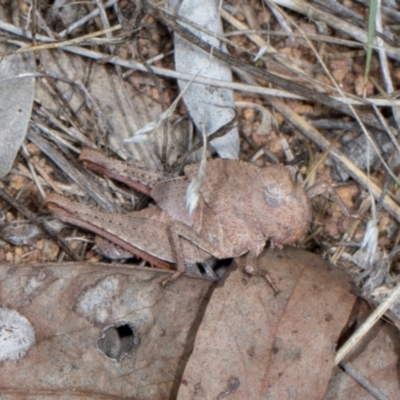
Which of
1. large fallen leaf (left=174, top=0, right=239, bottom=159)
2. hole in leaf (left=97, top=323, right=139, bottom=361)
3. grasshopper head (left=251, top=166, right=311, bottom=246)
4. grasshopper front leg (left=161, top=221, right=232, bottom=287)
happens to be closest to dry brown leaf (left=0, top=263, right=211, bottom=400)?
hole in leaf (left=97, top=323, right=139, bottom=361)

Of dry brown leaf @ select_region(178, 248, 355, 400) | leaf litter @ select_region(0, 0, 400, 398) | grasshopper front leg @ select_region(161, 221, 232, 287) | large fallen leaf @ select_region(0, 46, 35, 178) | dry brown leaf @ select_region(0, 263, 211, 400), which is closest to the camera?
dry brown leaf @ select_region(178, 248, 355, 400)

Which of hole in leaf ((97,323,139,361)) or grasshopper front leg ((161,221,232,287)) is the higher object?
grasshopper front leg ((161,221,232,287))

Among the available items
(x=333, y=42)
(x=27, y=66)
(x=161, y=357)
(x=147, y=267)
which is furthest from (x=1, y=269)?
(x=333, y=42)

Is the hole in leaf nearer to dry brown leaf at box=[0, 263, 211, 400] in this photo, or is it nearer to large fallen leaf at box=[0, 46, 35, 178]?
dry brown leaf at box=[0, 263, 211, 400]

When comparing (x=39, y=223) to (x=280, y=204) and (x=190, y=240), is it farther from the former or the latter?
(x=280, y=204)

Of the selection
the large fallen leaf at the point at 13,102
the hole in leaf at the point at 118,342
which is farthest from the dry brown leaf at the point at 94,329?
the large fallen leaf at the point at 13,102

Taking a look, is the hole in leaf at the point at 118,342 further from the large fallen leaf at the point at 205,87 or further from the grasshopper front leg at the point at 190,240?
the large fallen leaf at the point at 205,87

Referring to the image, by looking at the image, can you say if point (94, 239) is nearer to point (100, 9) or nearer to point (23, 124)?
point (23, 124)
